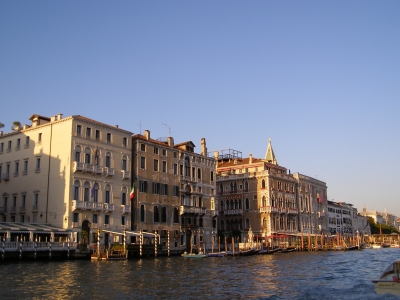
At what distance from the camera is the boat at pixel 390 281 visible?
18.5 m

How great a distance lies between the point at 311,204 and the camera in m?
76.9

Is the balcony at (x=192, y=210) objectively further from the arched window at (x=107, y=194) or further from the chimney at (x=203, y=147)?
the arched window at (x=107, y=194)

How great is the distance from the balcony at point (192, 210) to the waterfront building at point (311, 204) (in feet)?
73.6

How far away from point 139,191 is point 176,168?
6.44 m

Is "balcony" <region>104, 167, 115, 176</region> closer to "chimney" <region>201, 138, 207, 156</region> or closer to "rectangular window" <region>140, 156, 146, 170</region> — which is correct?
"rectangular window" <region>140, 156, 146, 170</region>

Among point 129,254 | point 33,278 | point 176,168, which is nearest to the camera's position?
point 33,278

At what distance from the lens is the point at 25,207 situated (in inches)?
1711

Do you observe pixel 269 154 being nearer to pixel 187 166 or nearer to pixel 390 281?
pixel 187 166

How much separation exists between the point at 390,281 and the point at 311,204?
59.2 metres

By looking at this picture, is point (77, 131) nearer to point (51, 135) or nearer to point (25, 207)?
point (51, 135)

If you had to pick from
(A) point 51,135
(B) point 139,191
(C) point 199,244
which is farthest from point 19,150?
(C) point 199,244

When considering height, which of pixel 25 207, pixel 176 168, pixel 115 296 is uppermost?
pixel 176 168

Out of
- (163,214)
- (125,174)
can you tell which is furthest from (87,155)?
(163,214)

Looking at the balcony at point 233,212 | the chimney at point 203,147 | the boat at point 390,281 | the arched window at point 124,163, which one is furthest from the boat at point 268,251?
the boat at point 390,281
